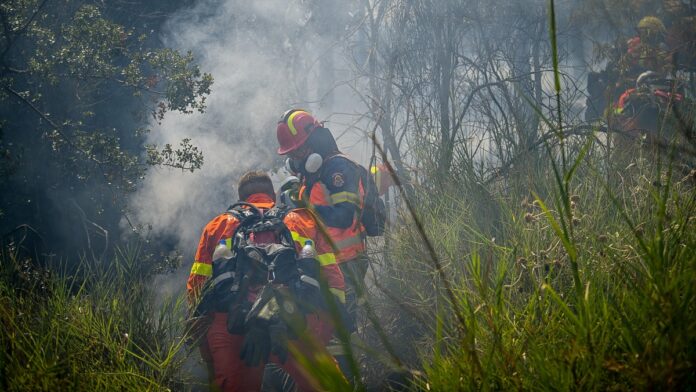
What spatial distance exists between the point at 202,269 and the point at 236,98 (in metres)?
11.7

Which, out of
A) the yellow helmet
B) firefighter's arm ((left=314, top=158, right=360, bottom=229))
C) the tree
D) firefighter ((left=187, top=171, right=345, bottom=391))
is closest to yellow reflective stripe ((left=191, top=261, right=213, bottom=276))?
firefighter ((left=187, top=171, right=345, bottom=391))

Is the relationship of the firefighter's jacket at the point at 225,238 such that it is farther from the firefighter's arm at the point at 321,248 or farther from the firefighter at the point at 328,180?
the firefighter at the point at 328,180

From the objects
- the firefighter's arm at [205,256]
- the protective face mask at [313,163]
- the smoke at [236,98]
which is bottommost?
the firefighter's arm at [205,256]

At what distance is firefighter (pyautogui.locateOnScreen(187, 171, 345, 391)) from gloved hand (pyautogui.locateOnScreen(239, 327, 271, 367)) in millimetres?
14

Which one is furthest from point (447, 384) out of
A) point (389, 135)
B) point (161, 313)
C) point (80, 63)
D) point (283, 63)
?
point (283, 63)

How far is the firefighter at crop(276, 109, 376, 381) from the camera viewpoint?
4.43 m

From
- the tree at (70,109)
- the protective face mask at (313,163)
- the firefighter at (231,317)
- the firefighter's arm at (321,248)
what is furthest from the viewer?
the tree at (70,109)

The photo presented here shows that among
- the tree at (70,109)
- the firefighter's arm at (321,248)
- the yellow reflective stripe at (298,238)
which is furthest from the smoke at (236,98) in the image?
the yellow reflective stripe at (298,238)

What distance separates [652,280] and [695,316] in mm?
100

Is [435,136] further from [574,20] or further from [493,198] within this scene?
[574,20]

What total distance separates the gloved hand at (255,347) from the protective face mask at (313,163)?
1.81 metres

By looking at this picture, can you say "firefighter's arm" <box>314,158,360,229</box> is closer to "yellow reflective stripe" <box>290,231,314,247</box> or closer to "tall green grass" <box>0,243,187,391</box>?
"yellow reflective stripe" <box>290,231,314,247</box>

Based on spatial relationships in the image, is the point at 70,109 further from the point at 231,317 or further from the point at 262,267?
the point at 231,317

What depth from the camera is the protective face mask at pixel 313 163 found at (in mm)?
4746
